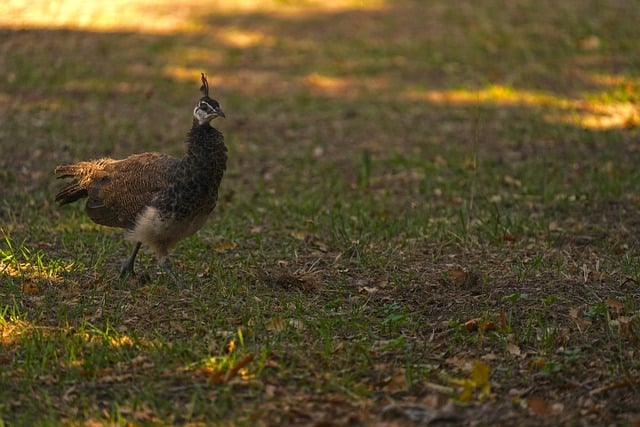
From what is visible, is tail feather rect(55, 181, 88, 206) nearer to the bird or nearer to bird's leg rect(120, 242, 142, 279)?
the bird

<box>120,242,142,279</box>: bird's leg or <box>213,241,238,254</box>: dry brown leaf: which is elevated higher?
<box>120,242,142,279</box>: bird's leg

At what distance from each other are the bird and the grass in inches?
15.6

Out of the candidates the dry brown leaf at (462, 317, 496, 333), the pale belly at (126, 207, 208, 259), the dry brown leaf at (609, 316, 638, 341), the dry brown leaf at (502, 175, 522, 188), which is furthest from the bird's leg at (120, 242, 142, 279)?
the dry brown leaf at (502, 175, 522, 188)

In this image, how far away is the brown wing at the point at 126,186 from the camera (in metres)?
6.85

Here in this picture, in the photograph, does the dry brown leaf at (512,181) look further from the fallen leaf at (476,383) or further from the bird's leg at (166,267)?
the fallen leaf at (476,383)

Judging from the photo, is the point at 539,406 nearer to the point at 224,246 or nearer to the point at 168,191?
the point at 168,191

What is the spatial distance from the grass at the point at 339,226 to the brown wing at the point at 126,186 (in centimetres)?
45

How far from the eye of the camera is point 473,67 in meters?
14.5

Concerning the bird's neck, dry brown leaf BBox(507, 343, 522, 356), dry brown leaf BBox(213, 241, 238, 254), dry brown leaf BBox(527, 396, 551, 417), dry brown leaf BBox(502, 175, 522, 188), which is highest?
the bird's neck

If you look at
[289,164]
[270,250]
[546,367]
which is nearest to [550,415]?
[546,367]

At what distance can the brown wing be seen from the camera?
22.5ft

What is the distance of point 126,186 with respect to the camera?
7.01m

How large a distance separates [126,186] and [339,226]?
7.01 ft

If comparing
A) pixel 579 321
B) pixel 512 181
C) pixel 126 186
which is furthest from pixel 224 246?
pixel 512 181
